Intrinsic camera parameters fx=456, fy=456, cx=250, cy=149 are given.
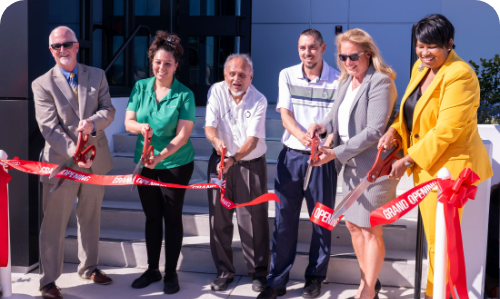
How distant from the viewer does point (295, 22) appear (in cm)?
751

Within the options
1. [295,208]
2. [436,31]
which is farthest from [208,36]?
[436,31]

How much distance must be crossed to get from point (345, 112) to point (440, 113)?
0.62 m

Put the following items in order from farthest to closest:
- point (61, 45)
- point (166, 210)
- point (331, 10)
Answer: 1. point (331, 10)
2. point (166, 210)
3. point (61, 45)

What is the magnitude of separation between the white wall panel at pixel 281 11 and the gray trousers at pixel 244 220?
486 cm

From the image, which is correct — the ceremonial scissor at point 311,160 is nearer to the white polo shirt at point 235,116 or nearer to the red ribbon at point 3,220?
the white polo shirt at point 235,116

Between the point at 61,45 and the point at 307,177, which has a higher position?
the point at 61,45

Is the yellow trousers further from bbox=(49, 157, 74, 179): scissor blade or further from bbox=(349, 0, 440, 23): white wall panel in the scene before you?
bbox=(349, 0, 440, 23): white wall panel

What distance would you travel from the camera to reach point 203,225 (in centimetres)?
395

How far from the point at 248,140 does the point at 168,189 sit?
671 millimetres

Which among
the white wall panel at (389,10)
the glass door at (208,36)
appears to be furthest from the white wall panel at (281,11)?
the glass door at (208,36)

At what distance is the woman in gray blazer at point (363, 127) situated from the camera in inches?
103

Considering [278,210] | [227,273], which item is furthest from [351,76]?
[227,273]

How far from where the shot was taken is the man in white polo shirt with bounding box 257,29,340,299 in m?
2.99

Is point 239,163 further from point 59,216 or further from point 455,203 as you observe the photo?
point 455,203
